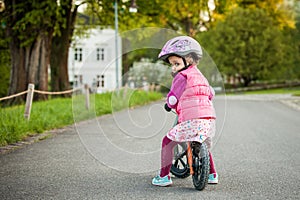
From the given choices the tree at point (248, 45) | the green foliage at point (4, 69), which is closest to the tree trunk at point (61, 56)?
the green foliage at point (4, 69)

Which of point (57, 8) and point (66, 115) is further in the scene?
point (57, 8)

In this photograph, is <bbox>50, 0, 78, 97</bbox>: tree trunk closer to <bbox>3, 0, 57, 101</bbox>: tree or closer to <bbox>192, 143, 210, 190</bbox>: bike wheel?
<bbox>3, 0, 57, 101</bbox>: tree

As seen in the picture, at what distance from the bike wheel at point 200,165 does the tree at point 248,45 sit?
164 feet

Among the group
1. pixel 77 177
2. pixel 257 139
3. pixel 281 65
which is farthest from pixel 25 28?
pixel 281 65

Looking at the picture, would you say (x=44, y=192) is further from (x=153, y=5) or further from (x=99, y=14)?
(x=99, y=14)

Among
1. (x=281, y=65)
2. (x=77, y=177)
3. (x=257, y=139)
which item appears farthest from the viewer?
(x=281, y=65)

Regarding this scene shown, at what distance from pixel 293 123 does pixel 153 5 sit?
47.0 ft

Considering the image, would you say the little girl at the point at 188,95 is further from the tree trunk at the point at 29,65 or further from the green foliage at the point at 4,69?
the green foliage at the point at 4,69

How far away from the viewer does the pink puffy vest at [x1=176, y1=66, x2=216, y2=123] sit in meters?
5.85

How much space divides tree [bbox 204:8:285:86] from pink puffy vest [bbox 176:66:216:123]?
164ft

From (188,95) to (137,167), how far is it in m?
1.79

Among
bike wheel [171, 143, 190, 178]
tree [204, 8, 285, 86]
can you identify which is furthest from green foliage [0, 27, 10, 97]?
bike wheel [171, 143, 190, 178]

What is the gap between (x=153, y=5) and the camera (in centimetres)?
2783

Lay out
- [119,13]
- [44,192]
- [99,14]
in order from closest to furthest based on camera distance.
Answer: [44,192] < [119,13] < [99,14]
